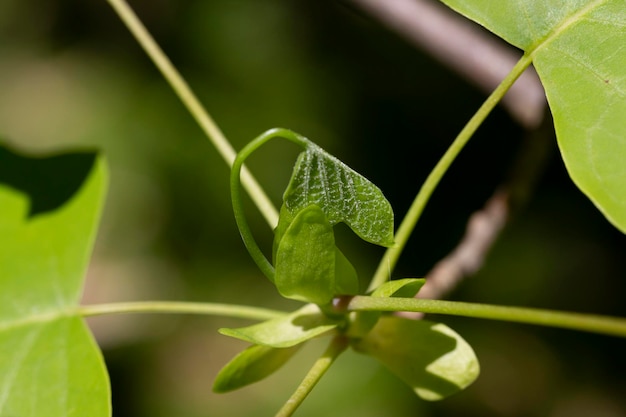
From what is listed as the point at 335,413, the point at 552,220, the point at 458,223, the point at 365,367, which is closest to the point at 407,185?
the point at 458,223

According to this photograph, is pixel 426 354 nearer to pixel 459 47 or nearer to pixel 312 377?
pixel 312 377

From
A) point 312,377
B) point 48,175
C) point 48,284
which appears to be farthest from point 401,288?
point 48,175

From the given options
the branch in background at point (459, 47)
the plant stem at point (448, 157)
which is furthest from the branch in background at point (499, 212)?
the plant stem at point (448, 157)

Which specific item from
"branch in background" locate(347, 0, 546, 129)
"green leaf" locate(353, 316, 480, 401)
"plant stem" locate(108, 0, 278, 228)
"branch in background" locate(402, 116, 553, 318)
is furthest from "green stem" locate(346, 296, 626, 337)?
"branch in background" locate(347, 0, 546, 129)

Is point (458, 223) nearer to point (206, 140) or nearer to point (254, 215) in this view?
point (254, 215)

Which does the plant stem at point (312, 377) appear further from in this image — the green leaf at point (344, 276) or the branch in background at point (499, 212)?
the branch in background at point (499, 212)
